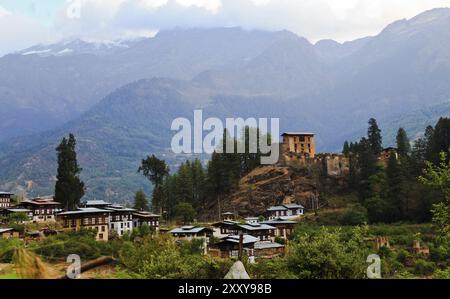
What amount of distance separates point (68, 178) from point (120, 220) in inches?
242

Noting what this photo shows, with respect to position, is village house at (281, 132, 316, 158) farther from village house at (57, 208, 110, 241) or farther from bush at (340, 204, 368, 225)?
village house at (57, 208, 110, 241)

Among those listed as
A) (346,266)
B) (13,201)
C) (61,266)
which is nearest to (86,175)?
(13,201)

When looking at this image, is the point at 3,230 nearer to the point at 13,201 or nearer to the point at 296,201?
the point at 13,201

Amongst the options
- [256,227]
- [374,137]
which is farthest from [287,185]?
[256,227]

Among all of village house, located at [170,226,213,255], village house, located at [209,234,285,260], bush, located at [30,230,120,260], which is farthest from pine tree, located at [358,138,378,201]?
bush, located at [30,230,120,260]

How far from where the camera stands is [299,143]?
68625 millimetres

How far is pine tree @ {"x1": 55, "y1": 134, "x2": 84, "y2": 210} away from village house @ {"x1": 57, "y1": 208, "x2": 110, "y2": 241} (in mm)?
5463

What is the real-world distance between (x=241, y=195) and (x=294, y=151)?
1010 centimetres

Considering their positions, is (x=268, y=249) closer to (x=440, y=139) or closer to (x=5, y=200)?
(x=440, y=139)

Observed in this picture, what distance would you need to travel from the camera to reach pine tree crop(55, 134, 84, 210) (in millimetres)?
46906

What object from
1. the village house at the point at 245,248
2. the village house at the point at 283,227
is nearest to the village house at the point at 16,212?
the village house at the point at 245,248

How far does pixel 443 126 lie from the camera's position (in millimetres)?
52812

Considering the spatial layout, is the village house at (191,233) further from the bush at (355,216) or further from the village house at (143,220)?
the bush at (355,216)

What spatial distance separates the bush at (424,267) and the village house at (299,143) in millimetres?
31256
